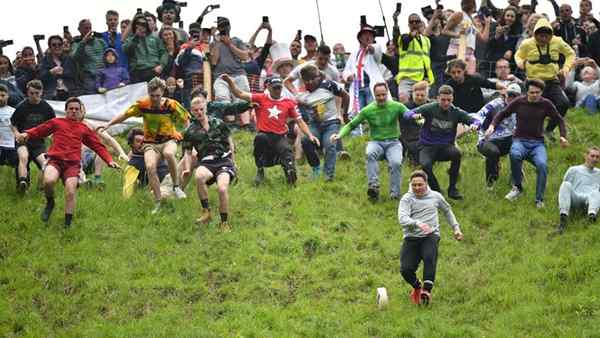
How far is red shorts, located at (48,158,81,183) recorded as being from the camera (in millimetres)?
17672

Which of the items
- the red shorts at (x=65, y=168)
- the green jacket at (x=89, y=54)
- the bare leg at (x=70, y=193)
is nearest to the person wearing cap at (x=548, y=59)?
the red shorts at (x=65, y=168)

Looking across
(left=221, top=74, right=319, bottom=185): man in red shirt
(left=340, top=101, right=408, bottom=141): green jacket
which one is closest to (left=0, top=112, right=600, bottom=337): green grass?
(left=221, top=74, right=319, bottom=185): man in red shirt

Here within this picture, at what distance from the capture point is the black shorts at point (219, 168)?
58.2 feet

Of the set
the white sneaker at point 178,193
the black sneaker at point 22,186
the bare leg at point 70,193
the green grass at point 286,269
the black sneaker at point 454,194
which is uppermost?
the bare leg at point 70,193

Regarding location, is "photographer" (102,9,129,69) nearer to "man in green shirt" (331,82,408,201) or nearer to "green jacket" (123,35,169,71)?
"green jacket" (123,35,169,71)

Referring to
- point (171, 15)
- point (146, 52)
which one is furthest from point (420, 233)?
point (171, 15)

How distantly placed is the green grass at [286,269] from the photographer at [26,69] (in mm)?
3794

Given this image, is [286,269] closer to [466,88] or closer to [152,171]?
[152,171]

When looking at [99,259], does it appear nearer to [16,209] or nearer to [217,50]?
[16,209]

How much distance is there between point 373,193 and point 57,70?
8.37m

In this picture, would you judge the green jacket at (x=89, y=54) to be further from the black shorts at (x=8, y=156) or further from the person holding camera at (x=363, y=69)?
the person holding camera at (x=363, y=69)

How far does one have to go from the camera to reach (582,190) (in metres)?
17.5

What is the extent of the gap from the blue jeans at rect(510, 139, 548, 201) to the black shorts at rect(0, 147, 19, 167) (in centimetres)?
853

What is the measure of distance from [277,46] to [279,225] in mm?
7231
